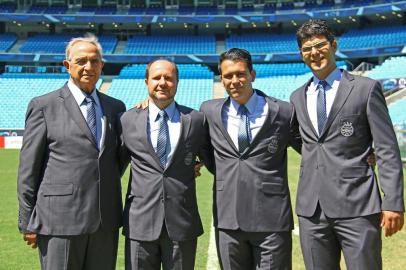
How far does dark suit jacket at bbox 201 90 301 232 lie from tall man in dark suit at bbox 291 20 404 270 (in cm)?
17

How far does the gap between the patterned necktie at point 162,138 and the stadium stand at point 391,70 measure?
29374mm

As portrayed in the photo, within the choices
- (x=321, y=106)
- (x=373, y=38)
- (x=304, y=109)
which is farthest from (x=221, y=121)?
(x=373, y=38)

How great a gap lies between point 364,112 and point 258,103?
0.81m

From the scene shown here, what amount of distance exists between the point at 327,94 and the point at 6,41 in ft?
152

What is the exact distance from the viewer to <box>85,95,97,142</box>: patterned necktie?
3.65 m

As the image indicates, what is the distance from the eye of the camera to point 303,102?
3.75 meters

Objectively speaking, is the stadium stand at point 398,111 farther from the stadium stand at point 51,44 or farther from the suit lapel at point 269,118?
the stadium stand at point 51,44

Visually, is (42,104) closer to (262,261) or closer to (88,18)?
(262,261)

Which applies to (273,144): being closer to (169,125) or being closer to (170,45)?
(169,125)

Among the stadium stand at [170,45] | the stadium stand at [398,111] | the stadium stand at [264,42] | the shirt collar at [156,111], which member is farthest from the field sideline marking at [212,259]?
the stadium stand at [170,45]

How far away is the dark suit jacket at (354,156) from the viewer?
11.5 ft

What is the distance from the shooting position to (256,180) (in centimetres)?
366

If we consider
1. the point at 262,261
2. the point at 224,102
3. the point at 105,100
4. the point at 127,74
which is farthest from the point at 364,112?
the point at 127,74

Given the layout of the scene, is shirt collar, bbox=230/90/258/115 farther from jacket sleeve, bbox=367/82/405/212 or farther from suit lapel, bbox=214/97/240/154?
jacket sleeve, bbox=367/82/405/212
